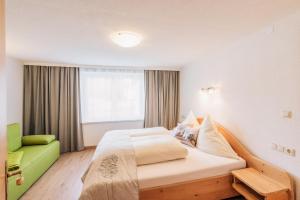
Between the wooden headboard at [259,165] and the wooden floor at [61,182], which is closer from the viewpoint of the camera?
the wooden headboard at [259,165]

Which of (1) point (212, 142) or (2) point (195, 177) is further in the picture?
(1) point (212, 142)

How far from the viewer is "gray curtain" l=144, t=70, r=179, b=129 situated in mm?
4613

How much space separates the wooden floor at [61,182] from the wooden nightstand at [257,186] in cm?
34

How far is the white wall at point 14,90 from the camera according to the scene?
326 cm

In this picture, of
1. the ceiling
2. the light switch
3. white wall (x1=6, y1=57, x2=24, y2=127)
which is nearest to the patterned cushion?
the light switch

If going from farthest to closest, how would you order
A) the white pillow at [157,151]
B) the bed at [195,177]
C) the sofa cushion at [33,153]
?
the sofa cushion at [33,153] < the white pillow at [157,151] < the bed at [195,177]

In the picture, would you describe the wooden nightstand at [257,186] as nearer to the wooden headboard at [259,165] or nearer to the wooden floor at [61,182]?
the wooden headboard at [259,165]

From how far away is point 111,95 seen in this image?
454 cm

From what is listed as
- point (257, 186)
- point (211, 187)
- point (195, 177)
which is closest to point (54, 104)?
point (195, 177)

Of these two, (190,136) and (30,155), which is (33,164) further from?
(190,136)

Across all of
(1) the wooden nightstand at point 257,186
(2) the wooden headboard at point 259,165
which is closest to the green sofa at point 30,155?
(1) the wooden nightstand at point 257,186

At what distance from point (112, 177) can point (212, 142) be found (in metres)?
1.65

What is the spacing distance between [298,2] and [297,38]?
392mm

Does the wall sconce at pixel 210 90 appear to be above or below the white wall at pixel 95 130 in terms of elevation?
above
